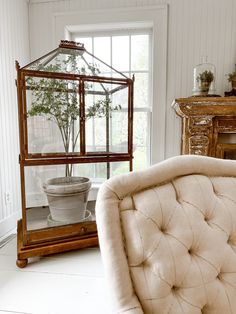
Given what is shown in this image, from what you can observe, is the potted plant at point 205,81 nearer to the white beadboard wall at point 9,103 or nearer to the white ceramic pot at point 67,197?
the white ceramic pot at point 67,197

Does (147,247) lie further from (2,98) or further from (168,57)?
(168,57)

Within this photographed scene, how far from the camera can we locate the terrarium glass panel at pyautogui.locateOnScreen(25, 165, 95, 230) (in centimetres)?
204

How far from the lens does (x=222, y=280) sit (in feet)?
2.75

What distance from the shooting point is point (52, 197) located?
6.77 feet

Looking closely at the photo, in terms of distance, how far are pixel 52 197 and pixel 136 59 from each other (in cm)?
185

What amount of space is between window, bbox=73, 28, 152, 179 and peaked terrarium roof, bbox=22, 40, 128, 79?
0.89 metres

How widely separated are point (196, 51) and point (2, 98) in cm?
199

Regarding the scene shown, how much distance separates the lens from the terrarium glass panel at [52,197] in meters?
2.04

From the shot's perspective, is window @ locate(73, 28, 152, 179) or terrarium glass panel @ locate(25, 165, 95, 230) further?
window @ locate(73, 28, 152, 179)

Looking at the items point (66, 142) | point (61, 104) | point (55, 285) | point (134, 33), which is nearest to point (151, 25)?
point (134, 33)

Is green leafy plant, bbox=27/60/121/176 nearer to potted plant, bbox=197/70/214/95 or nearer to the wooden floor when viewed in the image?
the wooden floor

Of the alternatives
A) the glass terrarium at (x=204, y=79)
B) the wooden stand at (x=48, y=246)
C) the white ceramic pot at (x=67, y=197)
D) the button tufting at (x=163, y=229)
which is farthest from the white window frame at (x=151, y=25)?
the button tufting at (x=163, y=229)

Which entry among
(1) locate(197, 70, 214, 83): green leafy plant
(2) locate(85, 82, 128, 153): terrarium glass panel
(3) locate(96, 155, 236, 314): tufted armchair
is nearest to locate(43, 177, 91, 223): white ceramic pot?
(2) locate(85, 82, 128, 153): terrarium glass panel

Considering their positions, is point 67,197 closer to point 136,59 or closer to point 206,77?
point 206,77
